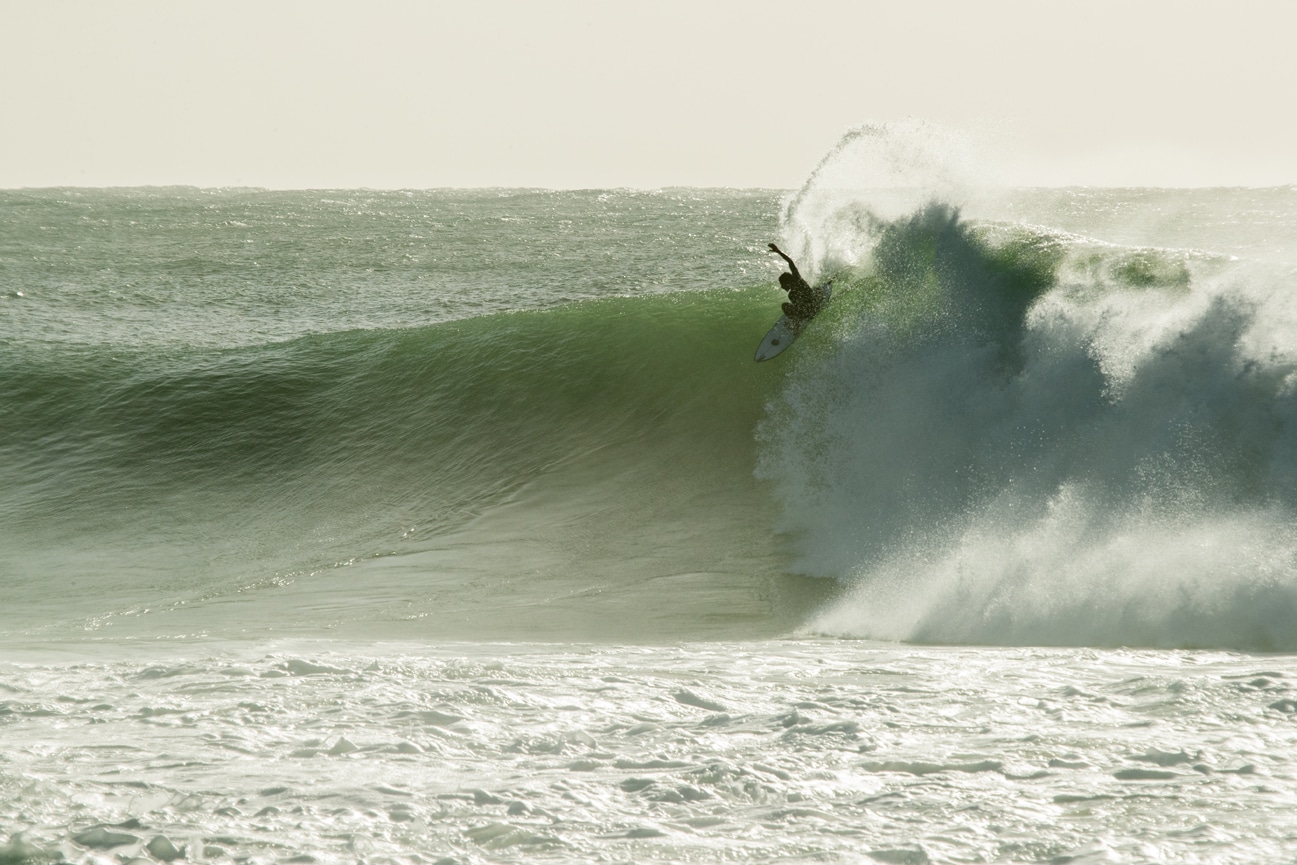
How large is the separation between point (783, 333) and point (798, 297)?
477mm

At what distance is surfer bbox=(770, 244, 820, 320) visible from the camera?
1027 cm

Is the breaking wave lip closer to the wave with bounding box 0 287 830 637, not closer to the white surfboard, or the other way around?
the white surfboard

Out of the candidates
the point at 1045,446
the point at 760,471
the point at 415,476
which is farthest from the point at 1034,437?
the point at 415,476

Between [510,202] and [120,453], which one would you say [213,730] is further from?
[510,202]

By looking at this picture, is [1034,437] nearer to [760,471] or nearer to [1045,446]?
[1045,446]

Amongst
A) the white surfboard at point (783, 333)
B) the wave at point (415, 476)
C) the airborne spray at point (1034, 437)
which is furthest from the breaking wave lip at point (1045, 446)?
the wave at point (415, 476)

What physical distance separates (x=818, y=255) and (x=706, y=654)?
632 cm

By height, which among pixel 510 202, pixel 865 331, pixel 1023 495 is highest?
pixel 510 202

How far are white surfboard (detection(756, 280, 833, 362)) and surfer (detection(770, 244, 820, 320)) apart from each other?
52 mm

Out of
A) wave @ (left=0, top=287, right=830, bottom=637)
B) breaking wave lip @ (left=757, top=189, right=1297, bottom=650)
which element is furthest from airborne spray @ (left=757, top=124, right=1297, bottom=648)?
wave @ (left=0, top=287, right=830, bottom=637)

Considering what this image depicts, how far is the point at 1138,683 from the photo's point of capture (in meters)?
4.57

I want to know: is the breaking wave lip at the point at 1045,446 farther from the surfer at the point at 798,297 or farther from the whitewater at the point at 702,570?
the surfer at the point at 798,297

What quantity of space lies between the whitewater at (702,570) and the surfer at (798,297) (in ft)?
0.79

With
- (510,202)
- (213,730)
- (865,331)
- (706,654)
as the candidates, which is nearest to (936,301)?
(865,331)
